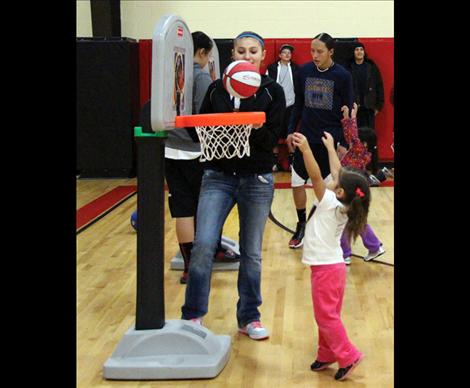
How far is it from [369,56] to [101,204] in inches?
219

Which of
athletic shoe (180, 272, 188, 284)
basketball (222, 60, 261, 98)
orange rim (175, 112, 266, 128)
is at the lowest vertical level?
athletic shoe (180, 272, 188, 284)

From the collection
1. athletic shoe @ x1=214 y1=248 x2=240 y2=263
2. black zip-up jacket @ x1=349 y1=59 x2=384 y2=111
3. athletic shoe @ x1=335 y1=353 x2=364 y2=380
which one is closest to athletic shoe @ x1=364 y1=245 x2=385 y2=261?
athletic shoe @ x1=214 y1=248 x2=240 y2=263

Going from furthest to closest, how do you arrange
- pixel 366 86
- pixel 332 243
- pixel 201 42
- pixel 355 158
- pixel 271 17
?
pixel 271 17, pixel 366 86, pixel 355 158, pixel 201 42, pixel 332 243

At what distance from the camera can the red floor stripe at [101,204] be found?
900cm

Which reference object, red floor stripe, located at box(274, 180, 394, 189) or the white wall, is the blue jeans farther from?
the white wall

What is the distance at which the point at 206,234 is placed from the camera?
4.56m

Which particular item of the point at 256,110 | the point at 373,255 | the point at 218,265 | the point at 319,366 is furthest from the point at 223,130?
the point at 373,255

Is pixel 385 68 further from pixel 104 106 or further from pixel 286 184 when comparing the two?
pixel 104 106

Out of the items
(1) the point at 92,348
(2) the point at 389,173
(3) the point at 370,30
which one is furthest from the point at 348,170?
(3) the point at 370,30

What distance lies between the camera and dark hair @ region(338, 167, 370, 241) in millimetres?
4230

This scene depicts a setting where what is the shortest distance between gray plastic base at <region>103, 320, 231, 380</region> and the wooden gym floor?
5 centimetres

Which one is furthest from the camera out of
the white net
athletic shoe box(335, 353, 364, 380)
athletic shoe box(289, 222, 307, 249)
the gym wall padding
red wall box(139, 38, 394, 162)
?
red wall box(139, 38, 394, 162)
